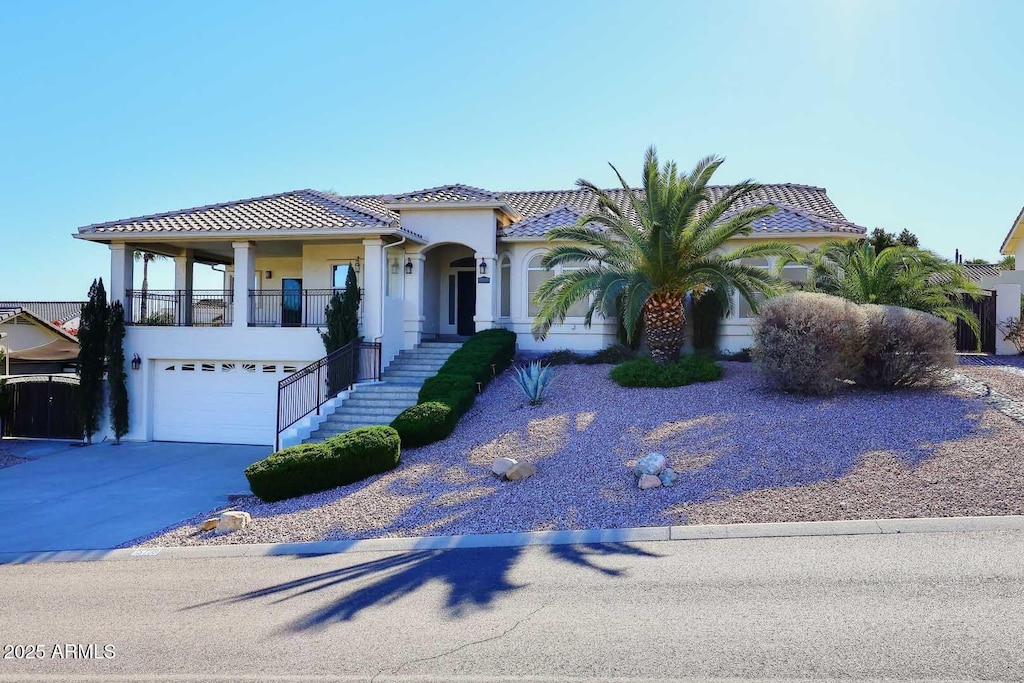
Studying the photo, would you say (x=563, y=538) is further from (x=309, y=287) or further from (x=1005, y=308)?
(x=1005, y=308)

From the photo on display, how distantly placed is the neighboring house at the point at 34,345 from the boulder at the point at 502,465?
2694 cm

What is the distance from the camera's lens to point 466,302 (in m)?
21.8

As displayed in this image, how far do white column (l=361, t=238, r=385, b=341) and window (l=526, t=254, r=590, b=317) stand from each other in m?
4.25

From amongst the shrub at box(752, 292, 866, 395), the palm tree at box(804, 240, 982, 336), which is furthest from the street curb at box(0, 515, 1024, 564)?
the palm tree at box(804, 240, 982, 336)

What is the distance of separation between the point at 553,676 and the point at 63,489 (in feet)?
39.1

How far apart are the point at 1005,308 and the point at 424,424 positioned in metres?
15.1

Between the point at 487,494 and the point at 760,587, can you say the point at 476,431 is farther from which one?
the point at 760,587

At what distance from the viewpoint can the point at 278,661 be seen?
5141 millimetres

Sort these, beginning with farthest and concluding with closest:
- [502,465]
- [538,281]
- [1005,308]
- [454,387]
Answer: [538,281] → [1005,308] → [454,387] → [502,465]

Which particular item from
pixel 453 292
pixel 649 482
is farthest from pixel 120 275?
pixel 649 482

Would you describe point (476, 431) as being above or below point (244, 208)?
below

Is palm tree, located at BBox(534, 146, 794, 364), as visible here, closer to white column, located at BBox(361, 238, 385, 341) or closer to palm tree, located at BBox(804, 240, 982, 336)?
palm tree, located at BBox(804, 240, 982, 336)

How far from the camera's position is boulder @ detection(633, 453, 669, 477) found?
972 cm

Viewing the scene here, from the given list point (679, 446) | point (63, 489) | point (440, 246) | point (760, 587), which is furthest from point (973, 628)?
point (440, 246)
